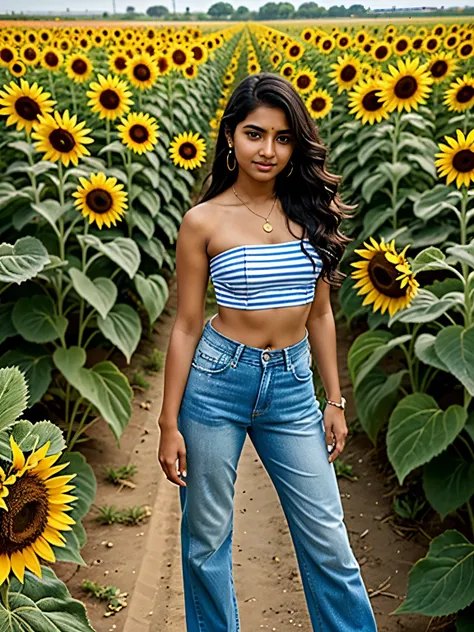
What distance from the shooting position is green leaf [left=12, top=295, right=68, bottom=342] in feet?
13.3

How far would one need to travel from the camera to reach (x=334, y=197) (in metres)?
2.50

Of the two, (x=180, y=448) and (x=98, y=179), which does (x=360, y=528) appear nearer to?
(x=180, y=448)

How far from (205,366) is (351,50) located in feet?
32.4

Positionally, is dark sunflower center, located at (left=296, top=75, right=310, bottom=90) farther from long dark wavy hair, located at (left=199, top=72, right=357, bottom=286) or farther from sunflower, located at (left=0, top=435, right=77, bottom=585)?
sunflower, located at (left=0, top=435, right=77, bottom=585)

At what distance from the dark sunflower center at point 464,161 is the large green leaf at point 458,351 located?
1.01 metres

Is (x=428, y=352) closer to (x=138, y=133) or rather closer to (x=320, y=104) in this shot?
(x=138, y=133)

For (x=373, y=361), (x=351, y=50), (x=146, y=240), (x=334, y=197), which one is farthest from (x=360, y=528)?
(x=351, y=50)

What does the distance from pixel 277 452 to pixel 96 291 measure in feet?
6.83

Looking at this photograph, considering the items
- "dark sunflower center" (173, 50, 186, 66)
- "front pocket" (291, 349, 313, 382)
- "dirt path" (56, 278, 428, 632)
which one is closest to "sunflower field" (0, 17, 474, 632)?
"dirt path" (56, 278, 428, 632)

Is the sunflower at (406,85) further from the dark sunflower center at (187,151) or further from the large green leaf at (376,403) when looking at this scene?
the large green leaf at (376,403)

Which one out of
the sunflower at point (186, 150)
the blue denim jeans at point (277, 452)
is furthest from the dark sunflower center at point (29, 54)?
the blue denim jeans at point (277, 452)

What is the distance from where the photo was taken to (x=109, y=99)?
17.9 feet

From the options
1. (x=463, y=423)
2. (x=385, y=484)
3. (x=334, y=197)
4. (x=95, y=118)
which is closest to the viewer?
(x=334, y=197)

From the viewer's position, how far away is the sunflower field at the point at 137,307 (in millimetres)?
1943
